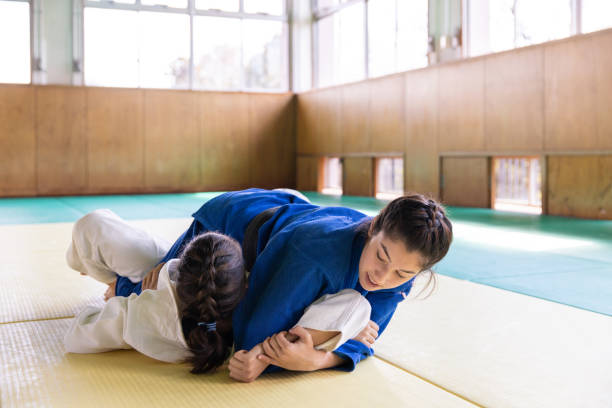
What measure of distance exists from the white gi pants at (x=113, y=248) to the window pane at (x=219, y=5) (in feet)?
27.2

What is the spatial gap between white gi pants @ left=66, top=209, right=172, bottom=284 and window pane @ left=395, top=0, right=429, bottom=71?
20.6ft

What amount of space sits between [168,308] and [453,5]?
258 inches

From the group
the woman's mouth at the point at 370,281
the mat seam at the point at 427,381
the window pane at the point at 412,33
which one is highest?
the window pane at the point at 412,33

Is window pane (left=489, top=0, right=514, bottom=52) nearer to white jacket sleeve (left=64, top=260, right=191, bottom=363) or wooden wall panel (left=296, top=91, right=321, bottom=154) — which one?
wooden wall panel (left=296, top=91, right=321, bottom=154)

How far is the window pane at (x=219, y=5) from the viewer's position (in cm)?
994

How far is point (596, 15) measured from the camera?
5.72m

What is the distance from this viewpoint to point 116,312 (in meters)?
1.78

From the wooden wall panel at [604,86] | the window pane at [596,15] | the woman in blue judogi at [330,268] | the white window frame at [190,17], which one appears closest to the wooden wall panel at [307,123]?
the white window frame at [190,17]

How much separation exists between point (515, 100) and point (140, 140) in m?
5.39

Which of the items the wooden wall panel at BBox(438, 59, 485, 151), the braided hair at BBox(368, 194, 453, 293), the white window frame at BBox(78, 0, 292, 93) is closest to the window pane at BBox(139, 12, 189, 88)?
A: the white window frame at BBox(78, 0, 292, 93)

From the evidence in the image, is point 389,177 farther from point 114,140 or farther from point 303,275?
point 303,275

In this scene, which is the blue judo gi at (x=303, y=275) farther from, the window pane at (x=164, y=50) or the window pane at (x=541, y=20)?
the window pane at (x=164, y=50)

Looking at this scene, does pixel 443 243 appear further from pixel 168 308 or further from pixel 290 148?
pixel 290 148

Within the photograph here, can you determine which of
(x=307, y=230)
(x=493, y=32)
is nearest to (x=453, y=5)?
(x=493, y=32)
